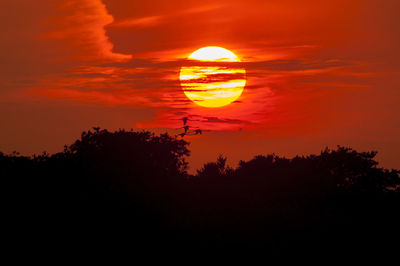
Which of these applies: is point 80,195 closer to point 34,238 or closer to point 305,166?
point 34,238

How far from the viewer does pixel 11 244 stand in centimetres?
3450

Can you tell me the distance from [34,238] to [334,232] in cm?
2052

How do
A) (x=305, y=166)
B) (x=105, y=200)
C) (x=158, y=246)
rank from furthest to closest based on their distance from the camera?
(x=305, y=166) → (x=105, y=200) → (x=158, y=246)

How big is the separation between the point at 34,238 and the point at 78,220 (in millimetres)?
3071

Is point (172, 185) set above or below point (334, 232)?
above

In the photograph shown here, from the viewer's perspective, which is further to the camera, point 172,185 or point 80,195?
point 172,185

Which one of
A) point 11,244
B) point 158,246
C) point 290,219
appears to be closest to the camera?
point 11,244

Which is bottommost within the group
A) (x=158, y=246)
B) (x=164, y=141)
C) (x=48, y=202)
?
(x=158, y=246)

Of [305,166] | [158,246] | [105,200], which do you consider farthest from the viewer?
[305,166]

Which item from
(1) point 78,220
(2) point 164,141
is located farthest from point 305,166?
(1) point 78,220

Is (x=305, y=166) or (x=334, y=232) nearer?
(x=334, y=232)

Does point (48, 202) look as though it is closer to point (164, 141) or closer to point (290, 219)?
point (290, 219)

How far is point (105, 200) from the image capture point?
3934 centimetres

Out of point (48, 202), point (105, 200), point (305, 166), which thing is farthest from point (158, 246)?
point (305, 166)
